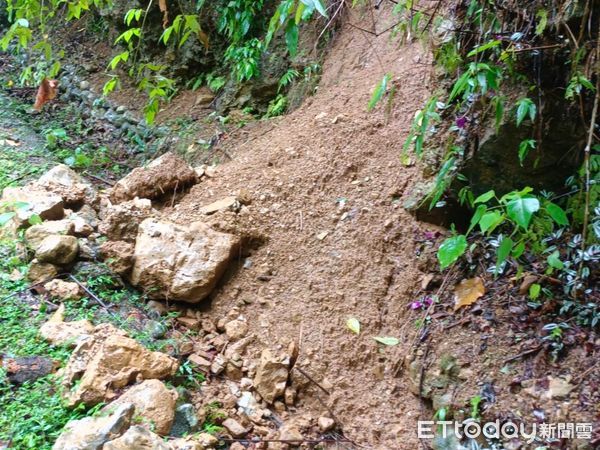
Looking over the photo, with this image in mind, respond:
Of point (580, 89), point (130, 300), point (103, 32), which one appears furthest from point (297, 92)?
point (103, 32)

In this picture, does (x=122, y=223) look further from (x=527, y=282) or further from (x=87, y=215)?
(x=527, y=282)

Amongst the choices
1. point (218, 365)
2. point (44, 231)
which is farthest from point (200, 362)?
point (44, 231)

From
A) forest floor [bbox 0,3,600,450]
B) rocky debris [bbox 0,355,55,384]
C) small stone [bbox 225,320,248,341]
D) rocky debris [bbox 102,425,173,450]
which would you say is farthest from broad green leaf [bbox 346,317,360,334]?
rocky debris [bbox 0,355,55,384]

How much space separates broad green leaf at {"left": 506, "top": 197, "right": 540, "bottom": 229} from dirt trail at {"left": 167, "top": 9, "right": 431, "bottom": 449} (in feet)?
4.30

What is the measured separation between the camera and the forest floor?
2588mm

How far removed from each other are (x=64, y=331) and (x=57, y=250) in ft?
2.22

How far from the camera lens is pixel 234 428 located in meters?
2.72

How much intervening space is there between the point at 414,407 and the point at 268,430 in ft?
2.58

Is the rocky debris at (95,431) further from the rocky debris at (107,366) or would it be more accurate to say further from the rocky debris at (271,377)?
the rocky debris at (271,377)

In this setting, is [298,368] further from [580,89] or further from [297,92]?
[297,92]

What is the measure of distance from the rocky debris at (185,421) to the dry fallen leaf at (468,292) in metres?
1.51

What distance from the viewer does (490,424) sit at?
8.12 feet

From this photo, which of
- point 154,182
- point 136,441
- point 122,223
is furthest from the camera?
point 154,182

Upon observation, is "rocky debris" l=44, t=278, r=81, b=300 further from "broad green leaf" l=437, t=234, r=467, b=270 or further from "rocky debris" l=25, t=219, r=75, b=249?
"broad green leaf" l=437, t=234, r=467, b=270
